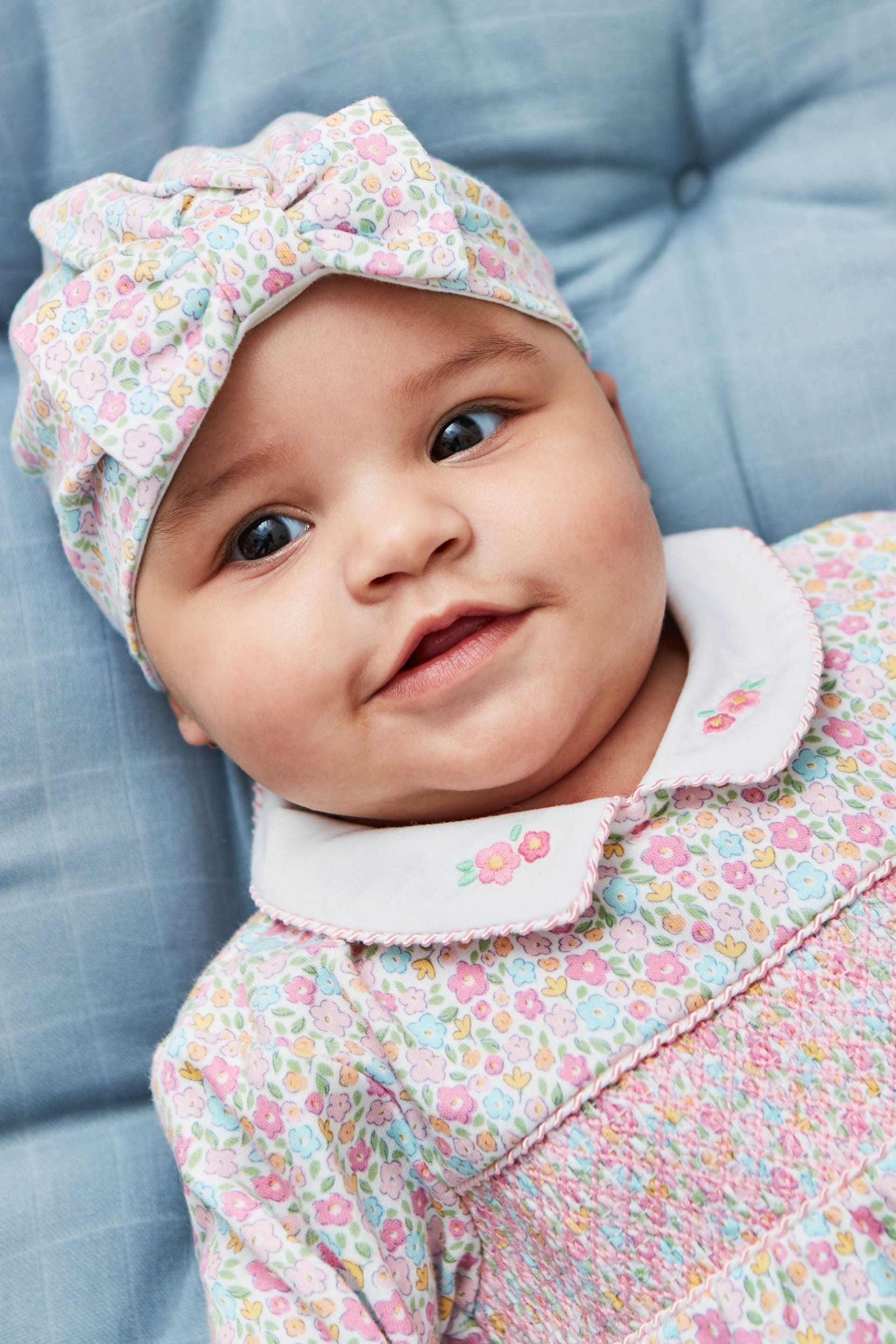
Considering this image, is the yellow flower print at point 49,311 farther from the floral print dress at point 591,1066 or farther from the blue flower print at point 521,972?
the blue flower print at point 521,972

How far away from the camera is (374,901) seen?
3.52 ft

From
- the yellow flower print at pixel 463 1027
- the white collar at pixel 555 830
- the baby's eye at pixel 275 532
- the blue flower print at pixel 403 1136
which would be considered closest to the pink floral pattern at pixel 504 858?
the white collar at pixel 555 830

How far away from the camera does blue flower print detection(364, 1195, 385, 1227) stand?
1026 millimetres

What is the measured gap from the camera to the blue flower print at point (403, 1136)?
3.46ft

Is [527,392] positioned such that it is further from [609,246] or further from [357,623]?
[609,246]

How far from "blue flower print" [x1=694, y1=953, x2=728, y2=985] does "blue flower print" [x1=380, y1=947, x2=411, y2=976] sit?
0.26m

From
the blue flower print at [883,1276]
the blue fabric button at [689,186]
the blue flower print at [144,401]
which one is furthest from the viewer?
the blue fabric button at [689,186]

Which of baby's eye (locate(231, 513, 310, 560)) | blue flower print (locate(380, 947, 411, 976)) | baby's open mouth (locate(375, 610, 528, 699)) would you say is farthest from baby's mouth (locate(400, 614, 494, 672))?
blue flower print (locate(380, 947, 411, 976))

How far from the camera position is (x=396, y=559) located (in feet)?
3.20

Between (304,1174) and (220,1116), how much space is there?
0.31ft

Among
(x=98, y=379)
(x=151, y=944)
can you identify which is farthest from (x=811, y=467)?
(x=151, y=944)

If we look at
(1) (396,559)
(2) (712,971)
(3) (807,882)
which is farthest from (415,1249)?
(1) (396,559)

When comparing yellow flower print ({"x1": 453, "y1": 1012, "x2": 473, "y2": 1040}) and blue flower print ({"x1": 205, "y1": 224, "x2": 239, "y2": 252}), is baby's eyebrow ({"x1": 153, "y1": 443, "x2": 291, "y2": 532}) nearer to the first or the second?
blue flower print ({"x1": 205, "y1": 224, "x2": 239, "y2": 252})

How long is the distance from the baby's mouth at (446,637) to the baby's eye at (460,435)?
152mm
